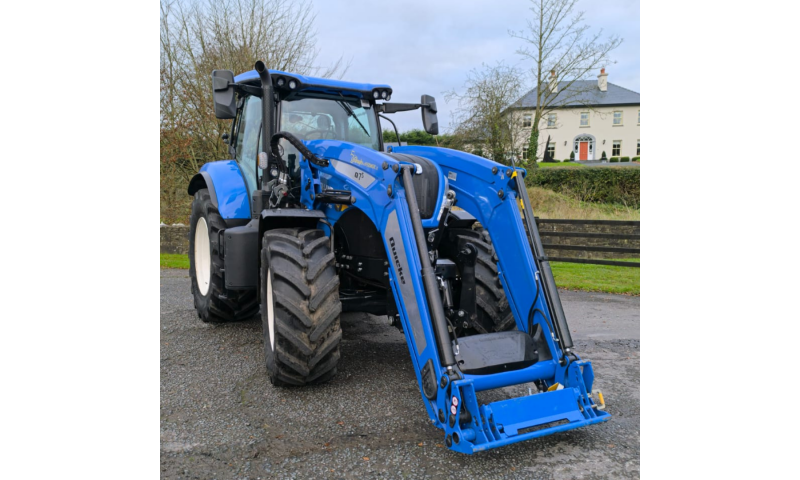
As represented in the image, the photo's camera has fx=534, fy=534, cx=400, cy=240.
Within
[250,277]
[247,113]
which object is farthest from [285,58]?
[250,277]

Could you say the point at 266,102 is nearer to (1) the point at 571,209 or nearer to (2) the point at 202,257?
(2) the point at 202,257

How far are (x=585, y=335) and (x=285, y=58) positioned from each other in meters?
10.0

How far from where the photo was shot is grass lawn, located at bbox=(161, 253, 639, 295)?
933 centimetres

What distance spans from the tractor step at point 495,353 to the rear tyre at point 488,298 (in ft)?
1.94

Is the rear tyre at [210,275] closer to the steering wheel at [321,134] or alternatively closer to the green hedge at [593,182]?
the steering wheel at [321,134]

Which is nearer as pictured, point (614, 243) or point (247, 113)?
point (247, 113)

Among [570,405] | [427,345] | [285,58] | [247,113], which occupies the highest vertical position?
[285,58]

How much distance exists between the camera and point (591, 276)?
34.1ft

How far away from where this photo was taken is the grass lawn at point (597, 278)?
30.5 ft

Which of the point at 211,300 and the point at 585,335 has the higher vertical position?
the point at 211,300

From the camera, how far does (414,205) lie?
3342 mm

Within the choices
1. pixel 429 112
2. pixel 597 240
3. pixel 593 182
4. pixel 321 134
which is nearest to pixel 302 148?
pixel 321 134

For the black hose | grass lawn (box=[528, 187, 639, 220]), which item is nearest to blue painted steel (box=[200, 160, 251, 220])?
the black hose

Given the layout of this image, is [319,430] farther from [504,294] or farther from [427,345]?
[504,294]
